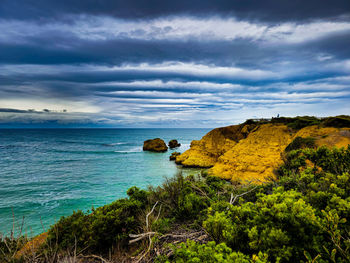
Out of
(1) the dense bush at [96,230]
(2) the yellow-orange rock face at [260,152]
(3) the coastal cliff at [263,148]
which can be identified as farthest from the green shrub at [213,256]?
(2) the yellow-orange rock face at [260,152]

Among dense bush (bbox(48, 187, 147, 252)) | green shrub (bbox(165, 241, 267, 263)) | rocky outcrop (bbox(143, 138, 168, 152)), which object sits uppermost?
green shrub (bbox(165, 241, 267, 263))

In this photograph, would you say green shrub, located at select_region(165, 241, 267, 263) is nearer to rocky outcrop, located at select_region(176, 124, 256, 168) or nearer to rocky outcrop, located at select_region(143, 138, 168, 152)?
rocky outcrop, located at select_region(176, 124, 256, 168)

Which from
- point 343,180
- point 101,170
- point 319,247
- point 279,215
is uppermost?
point 343,180

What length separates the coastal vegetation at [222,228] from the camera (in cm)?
203

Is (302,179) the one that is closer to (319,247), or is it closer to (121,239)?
(319,247)

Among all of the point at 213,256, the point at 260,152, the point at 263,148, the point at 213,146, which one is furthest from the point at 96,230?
the point at 213,146

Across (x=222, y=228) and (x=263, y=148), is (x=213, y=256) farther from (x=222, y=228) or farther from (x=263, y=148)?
(x=263, y=148)

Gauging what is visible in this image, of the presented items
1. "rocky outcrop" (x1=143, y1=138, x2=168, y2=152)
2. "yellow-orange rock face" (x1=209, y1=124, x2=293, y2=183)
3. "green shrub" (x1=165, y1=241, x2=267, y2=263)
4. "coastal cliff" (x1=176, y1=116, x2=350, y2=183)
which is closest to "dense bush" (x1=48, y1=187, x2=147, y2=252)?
"green shrub" (x1=165, y1=241, x2=267, y2=263)

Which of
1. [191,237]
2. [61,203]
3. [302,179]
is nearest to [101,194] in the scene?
[61,203]

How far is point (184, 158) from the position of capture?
96.9 ft

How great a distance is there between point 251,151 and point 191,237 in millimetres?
17785

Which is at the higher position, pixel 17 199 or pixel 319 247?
pixel 319 247

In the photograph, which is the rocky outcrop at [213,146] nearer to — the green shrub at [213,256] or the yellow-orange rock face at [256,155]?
the yellow-orange rock face at [256,155]

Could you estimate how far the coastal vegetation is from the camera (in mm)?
2029
